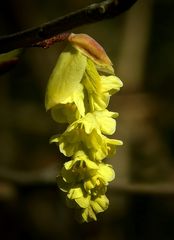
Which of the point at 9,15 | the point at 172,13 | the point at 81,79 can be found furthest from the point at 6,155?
the point at 81,79

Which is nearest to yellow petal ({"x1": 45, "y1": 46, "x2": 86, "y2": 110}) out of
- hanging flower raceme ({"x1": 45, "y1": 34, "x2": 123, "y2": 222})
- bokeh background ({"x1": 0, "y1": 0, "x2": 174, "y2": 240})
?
hanging flower raceme ({"x1": 45, "y1": 34, "x2": 123, "y2": 222})

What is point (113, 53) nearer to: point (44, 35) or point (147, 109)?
point (147, 109)

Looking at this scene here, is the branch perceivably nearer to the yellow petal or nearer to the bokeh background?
the yellow petal

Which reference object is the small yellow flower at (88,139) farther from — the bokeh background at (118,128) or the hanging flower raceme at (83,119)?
the bokeh background at (118,128)

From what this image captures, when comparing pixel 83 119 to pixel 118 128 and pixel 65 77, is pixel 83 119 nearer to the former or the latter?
pixel 65 77

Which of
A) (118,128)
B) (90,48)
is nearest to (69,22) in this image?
Answer: (90,48)

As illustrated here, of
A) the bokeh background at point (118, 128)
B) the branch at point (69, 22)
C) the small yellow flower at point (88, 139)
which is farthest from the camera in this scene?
the bokeh background at point (118, 128)

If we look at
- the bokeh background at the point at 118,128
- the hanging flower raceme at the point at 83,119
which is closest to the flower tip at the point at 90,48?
the hanging flower raceme at the point at 83,119

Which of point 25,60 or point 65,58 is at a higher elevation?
point 65,58
